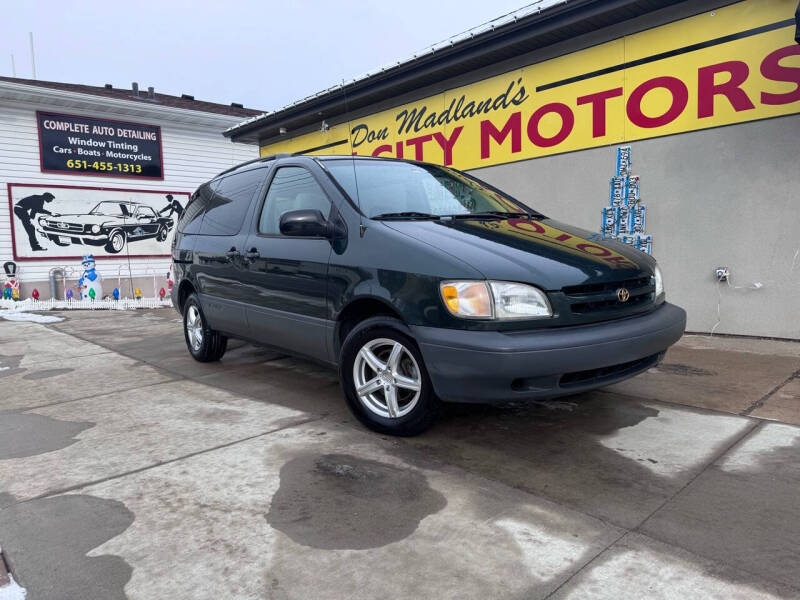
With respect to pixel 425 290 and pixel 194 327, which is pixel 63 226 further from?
pixel 425 290

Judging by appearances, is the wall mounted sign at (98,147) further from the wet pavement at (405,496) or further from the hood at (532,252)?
the hood at (532,252)

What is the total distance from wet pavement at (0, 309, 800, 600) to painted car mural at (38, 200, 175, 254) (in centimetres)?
1174

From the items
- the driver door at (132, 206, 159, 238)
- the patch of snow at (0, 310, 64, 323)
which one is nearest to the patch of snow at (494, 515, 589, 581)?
the patch of snow at (0, 310, 64, 323)

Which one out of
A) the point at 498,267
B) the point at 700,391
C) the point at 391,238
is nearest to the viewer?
the point at 498,267

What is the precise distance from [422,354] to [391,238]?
0.71 meters

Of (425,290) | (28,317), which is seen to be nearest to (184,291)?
(425,290)

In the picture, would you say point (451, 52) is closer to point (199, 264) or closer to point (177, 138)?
point (199, 264)

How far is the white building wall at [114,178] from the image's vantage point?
1380 cm

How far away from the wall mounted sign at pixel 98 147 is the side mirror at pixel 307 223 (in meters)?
13.7

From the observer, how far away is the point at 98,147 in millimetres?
15008

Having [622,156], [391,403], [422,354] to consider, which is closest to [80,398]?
[391,403]

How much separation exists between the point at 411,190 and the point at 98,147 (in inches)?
548

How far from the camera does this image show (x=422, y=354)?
3.02 m

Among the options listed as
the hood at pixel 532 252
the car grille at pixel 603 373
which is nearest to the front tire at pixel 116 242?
the hood at pixel 532 252
